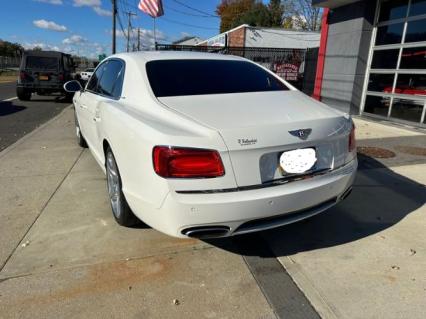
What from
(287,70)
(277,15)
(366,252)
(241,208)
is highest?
(277,15)

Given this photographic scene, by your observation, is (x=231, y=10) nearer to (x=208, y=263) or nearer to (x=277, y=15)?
(x=277, y=15)

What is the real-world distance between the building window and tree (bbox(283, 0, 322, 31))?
126 feet

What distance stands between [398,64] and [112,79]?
7.76 m

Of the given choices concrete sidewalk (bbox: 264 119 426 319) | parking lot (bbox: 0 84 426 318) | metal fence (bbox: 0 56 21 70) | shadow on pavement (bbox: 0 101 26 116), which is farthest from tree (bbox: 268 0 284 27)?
parking lot (bbox: 0 84 426 318)

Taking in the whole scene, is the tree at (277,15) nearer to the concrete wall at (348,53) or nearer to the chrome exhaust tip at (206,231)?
the concrete wall at (348,53)

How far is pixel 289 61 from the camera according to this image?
15.6 metres

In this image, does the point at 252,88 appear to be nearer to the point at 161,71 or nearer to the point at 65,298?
the point at 161,71

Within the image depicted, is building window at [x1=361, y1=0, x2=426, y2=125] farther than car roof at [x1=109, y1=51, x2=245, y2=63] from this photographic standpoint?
Yes

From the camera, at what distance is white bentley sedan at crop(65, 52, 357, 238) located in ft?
7.46

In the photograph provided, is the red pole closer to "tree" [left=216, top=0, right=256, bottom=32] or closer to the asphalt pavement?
the asphalt pavement

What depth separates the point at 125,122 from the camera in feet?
9.15

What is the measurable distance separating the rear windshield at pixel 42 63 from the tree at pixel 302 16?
124ft

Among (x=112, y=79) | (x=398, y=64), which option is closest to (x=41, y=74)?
(x=112, y=79)

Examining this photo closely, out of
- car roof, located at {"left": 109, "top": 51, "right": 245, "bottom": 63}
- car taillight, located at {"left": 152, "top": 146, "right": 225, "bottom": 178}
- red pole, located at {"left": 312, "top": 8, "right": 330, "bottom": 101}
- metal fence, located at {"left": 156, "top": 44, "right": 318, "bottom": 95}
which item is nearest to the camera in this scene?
car taillight, located at {"left": 152, "top": 146, "right": 225, "bottom": 178}
